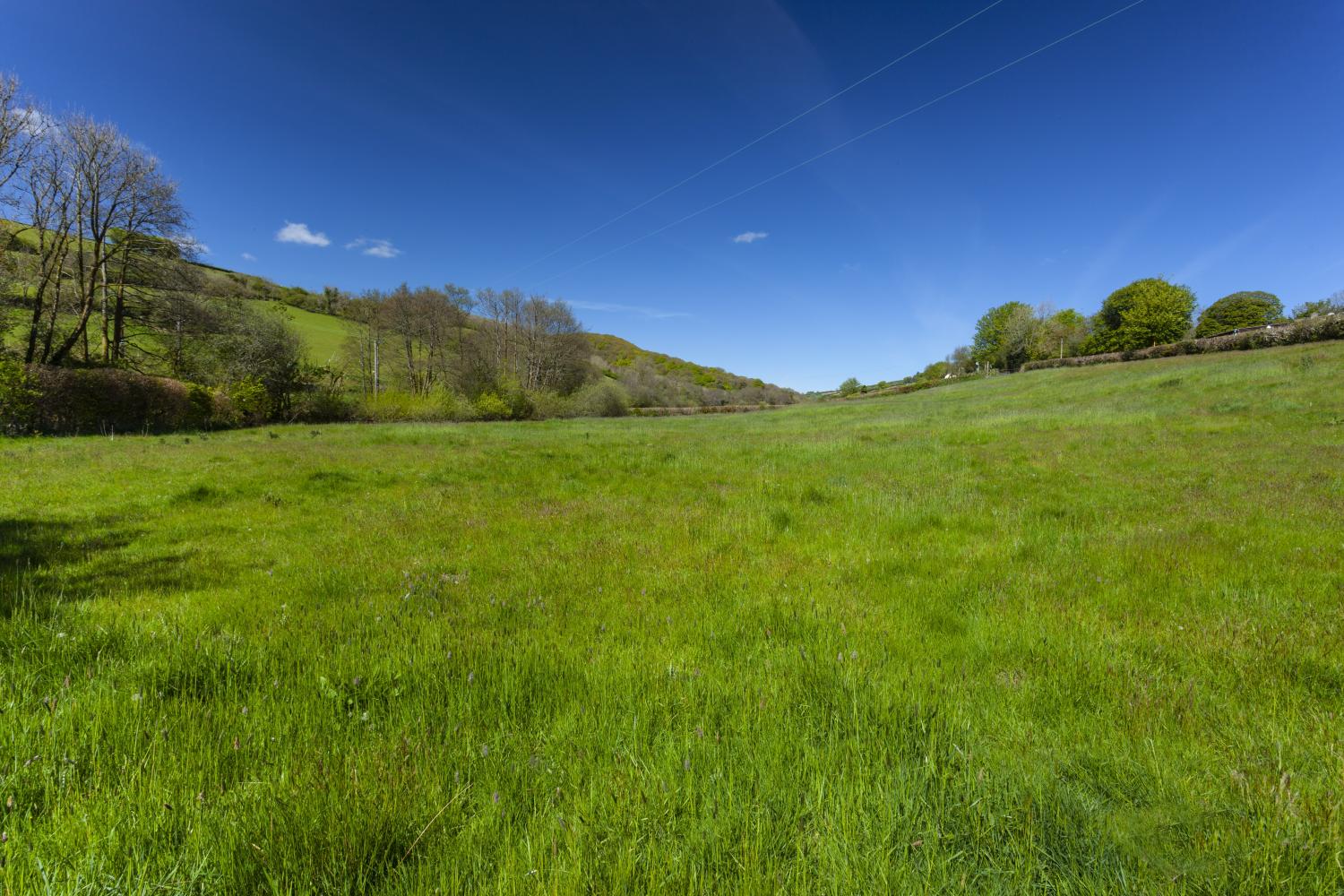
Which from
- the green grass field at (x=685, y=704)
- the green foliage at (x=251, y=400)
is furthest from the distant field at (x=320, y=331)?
the green grass field at (x=685, y=704)

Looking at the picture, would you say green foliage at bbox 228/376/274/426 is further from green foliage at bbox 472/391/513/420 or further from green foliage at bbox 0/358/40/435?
green foliage at bbox 472/391/513/420

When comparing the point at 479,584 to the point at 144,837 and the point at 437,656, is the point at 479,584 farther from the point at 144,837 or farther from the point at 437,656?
the point at 144,837

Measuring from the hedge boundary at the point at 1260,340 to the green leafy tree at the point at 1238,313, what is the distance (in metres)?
38.1

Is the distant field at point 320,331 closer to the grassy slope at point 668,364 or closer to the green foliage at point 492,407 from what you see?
the green foliage at point 492,407

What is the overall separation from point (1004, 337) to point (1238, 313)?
30.6 m

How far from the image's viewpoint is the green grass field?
5.56 ft

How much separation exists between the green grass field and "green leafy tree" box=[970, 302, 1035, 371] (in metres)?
87.9

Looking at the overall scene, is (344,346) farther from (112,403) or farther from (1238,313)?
(1238,313)

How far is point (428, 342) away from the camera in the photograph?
5069 cm

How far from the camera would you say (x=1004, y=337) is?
80.8 metres

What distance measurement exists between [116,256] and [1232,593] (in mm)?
49172

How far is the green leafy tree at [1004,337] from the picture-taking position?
254 feet

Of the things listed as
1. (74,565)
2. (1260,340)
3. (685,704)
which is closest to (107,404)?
(74,565)

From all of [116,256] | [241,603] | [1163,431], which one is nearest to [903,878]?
[241,603]
